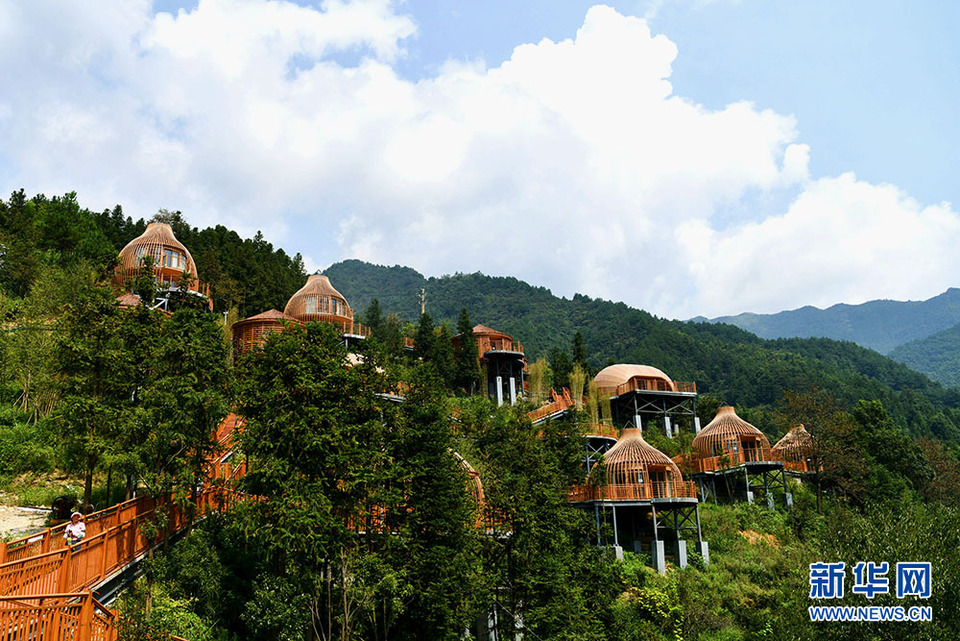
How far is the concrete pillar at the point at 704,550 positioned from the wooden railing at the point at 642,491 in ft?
7.54

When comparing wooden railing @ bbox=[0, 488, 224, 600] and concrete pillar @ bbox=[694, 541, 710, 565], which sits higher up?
wooden railing @ bbox=[0, 488, 224, 600]

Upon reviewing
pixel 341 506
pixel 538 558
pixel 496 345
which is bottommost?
pixel 538 558

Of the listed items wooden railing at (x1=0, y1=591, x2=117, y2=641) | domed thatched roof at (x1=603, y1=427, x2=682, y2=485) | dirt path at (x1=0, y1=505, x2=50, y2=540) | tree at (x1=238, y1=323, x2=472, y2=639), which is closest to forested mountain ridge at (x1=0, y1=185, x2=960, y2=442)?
domed thatched roof at (x1=603, y1=427, x2=682, y2=485)

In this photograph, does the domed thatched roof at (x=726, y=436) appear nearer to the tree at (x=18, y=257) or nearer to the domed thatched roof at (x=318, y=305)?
the domed thatched roof at (x=318, y=305)

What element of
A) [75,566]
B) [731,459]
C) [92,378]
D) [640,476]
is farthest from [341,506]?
[731,459]

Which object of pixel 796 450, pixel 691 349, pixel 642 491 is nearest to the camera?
pixel 642 491

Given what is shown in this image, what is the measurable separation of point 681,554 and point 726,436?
Result: 34.4ft

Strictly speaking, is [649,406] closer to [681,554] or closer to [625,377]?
[625,377]

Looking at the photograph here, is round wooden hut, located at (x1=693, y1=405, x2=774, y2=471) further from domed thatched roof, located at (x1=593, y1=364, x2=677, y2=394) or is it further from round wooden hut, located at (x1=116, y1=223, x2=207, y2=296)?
round wooden hut, located at (x1=116, y1=223, x2=207, y2=296)

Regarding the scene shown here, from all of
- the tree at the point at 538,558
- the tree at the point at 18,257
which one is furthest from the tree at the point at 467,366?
the tree at the point at 18,257

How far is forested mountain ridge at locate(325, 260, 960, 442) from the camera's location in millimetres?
99875

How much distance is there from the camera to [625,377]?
5009cm

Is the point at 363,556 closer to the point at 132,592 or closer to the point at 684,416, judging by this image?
the point at 132,592

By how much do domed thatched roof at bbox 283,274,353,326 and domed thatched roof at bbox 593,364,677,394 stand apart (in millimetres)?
19268
